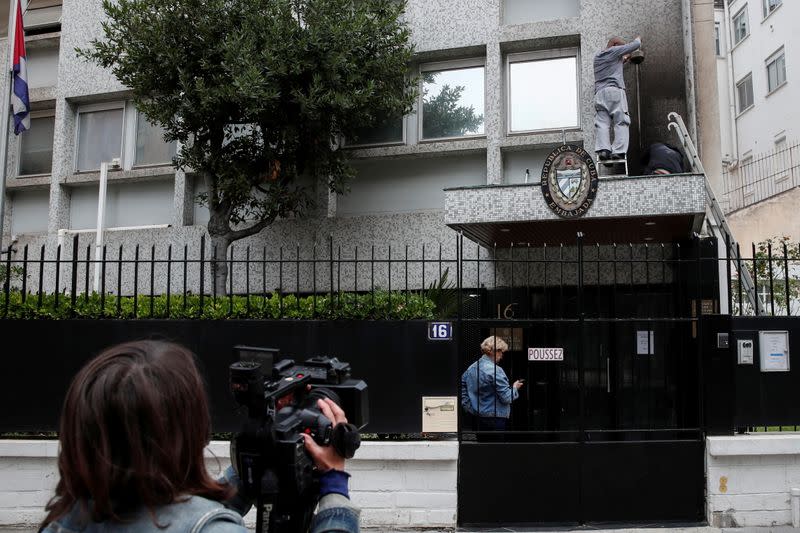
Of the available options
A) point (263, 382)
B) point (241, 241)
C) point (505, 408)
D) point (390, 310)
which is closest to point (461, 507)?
point (505, 408)

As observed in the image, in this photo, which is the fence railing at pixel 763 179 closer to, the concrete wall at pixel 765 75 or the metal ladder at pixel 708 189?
the concrete wall at pixel 765 75

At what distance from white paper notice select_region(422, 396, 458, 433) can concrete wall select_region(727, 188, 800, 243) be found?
11.1 meters

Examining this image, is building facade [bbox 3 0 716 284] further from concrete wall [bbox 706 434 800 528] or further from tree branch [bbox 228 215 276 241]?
concrete wall [bbox 706 434 800 528]

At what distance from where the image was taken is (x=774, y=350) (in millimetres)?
6531

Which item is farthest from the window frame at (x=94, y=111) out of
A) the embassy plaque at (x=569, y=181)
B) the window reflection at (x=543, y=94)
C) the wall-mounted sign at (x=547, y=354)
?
the wall-mounted sign at (x=547, y=354)

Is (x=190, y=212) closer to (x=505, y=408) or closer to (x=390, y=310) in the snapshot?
(x=390, y=310)

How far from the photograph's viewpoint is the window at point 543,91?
31.7ft

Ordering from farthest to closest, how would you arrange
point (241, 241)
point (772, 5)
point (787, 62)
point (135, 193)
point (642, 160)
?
point (772, 5), point (787, 62), point (135, 193), point (241, 241), point (642, 160)

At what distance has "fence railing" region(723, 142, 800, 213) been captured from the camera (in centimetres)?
1672

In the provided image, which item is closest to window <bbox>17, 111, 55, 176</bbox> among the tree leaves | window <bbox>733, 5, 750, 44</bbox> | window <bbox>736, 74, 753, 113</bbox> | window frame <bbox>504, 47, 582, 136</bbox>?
the tree leaves

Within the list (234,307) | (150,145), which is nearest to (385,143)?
(150,145)

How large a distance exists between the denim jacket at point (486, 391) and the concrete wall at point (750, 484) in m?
2.00

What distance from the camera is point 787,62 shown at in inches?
842

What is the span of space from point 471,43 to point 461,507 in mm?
6648
